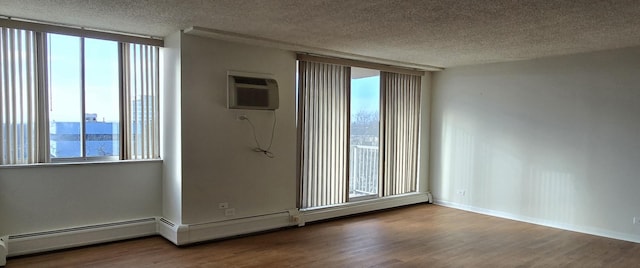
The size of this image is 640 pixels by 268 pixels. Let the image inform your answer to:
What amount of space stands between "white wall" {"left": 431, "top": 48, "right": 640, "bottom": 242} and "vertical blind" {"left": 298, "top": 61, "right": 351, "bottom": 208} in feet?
6.18

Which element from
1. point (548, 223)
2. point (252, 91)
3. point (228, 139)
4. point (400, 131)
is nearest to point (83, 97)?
point (228, 139)

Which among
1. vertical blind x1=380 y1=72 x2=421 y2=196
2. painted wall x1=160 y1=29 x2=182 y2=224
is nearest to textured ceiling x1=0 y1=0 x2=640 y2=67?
painted wall x1=160 y1=29 x2=182 y2=224

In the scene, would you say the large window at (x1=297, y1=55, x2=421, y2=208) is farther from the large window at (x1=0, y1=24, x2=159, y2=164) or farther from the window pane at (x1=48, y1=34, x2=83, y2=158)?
the window pane at (x1=48, y1=34, x2=83, y2=158)

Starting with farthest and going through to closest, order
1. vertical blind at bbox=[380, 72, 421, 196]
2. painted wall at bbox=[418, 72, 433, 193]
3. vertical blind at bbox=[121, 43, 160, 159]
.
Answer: painted wall at bbox=[418, 72, 433, 193] → vertical blind at bbox=[380, 72, 421, 196] → vertical blind at bbox=[121, 43, 160, 159]

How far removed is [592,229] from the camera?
523 cm

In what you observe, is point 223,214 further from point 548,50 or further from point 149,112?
point 548,50

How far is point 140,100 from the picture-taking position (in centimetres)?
474

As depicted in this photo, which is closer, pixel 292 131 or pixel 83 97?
pixel 83 97

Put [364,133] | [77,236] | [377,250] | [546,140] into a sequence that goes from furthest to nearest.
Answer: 1. [364,133]
2. [546,140]
3. [377,250]
4. [77,236]

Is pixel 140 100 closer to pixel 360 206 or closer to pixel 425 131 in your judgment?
pixel 360 206

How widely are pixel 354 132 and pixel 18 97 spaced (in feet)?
13.2

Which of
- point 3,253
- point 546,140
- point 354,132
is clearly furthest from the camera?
point 354,132

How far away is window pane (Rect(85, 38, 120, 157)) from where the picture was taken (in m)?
4.50

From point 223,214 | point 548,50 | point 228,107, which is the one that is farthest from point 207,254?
point 548,50
